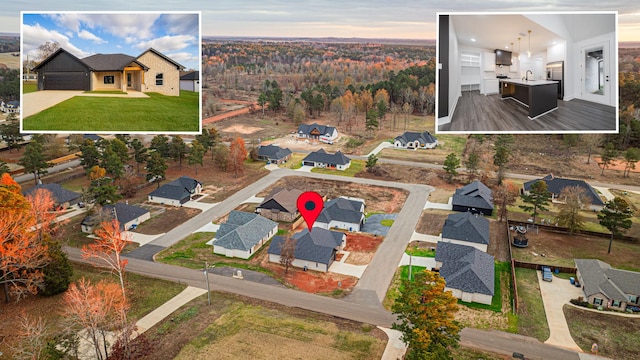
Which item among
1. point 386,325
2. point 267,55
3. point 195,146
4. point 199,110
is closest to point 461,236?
point 386,325

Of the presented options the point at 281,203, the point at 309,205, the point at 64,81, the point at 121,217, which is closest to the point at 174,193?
the point at 121,217

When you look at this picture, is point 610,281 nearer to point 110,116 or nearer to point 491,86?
point 491,86

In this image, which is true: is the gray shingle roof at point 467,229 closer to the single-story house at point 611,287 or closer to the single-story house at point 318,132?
the single-story house at point 611,287

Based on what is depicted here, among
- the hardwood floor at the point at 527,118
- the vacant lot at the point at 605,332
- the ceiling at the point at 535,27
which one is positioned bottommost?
the vacant lot at the point at 605,332

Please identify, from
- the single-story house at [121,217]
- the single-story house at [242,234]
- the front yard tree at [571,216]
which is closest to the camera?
the single-story house at [242,234]

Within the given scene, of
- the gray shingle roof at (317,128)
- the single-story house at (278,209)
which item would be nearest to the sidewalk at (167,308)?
the single-story house at (278,209)

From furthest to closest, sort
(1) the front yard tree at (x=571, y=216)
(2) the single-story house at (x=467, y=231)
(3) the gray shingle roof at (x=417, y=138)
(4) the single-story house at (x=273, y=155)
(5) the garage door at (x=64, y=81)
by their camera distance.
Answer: (3) the gray shingle roof at (x=417, y=138) → (4) the single-story house at (x=273, y=155) → (1) the front yard tree at (x=571, y=216) → (2) the single-story house at (x=467, y=231) → (5) the garage door at (x=64, y=81)
